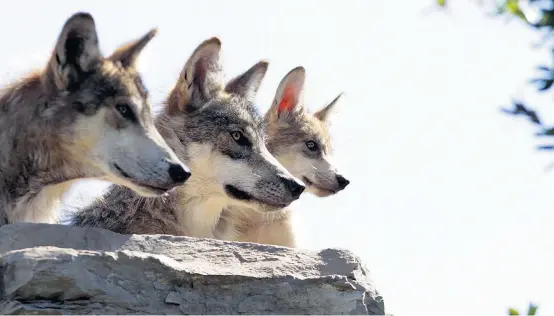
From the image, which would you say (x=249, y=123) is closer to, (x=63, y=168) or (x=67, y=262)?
(x=63, y=168)


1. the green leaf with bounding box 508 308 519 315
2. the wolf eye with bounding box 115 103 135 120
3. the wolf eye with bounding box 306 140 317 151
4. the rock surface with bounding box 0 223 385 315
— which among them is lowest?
the rock surface with bounding box 0 223 385 315

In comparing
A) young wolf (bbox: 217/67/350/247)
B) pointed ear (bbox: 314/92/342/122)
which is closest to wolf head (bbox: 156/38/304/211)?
young wolf (bbox: 217/67/350/247)

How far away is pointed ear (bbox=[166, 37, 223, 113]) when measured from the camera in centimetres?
808

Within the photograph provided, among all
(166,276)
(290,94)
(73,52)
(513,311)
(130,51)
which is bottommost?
(166,276)

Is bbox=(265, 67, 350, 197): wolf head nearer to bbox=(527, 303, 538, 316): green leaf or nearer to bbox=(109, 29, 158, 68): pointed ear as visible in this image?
bbox=(109, 29, 158, 68): pointed ear

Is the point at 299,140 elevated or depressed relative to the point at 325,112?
depressed

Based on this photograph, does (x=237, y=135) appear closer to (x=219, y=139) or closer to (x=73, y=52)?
(x=219, y=139)

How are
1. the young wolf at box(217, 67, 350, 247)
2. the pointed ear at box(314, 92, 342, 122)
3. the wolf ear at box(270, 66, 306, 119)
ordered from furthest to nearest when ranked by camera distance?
the pointed ear at box(314, 92, 342, 122) → the wolf ear at box(270, 66, 306, 119) → the young wolf at box(217, 67, 350, 247)

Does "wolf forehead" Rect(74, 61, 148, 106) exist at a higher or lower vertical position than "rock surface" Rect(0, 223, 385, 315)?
higher

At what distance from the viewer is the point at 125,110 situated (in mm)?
6344

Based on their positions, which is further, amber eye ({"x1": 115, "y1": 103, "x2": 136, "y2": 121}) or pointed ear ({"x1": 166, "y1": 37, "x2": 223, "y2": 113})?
pointed ear ({"x1": 166, "y1": 37, "x2": 223, "y2": 113})

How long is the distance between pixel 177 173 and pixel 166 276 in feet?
2.97

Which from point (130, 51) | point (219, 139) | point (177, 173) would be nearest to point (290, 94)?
point (219, 139)

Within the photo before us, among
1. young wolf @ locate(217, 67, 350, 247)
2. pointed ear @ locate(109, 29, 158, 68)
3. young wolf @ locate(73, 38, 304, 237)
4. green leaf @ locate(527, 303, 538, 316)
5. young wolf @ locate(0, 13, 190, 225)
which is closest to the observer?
green leaf @ locate(527, 303, 538, 316)
